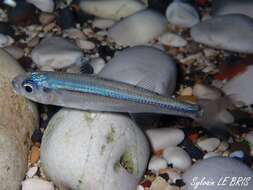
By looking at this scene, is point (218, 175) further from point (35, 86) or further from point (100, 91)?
point (35, 86)

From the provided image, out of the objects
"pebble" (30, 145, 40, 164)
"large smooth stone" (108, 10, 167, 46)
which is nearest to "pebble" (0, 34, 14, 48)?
"large smooth stone" (108, 10, 167, 46)

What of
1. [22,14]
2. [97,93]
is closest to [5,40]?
[22,14]

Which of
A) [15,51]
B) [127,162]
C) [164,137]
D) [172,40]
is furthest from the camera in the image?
[172,40]

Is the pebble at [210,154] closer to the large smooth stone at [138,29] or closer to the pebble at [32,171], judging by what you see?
the pebble at [32,171]

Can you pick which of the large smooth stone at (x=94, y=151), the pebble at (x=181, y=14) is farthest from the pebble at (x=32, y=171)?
the pebble at (x=181, y=14)

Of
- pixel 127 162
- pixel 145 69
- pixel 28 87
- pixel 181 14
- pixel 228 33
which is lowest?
pixel 127 162

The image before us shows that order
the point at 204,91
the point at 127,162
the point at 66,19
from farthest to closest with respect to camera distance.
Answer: the point at 66,19 < the point at 204,91 < the point at 127,162
